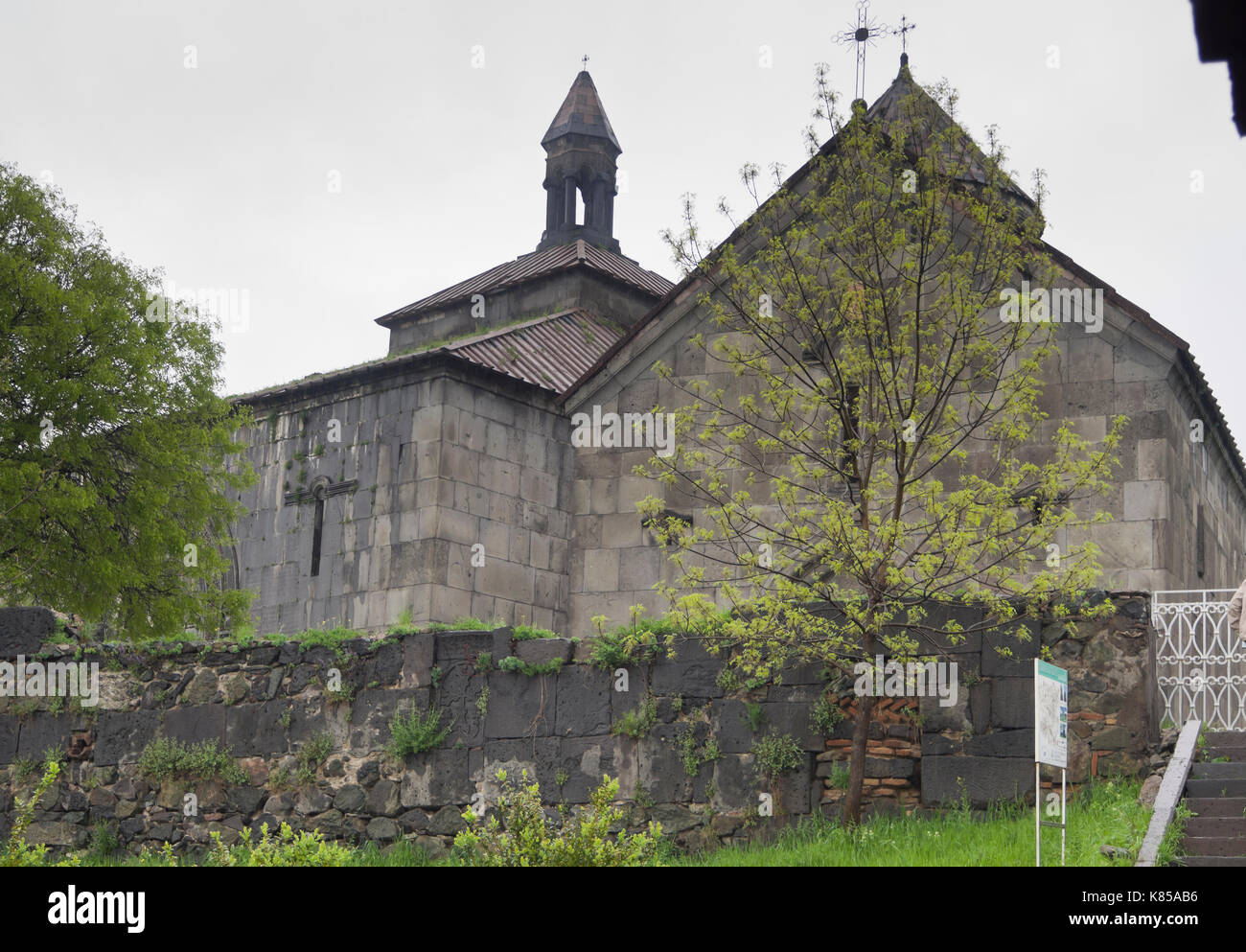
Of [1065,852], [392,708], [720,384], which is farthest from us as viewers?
[720,384]

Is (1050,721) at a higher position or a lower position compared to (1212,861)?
higher

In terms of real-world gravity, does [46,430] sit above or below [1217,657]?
above

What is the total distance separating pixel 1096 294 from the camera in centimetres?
1541

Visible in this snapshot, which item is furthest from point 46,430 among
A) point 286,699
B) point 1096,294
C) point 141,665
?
point 1096,294

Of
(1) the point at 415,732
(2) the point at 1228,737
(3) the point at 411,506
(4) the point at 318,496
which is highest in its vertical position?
(4) the point at 318,496

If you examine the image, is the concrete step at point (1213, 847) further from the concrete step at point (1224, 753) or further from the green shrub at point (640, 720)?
the green shrub at point (640, 720)

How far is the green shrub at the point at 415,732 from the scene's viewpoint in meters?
13.3

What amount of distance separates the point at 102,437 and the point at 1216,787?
15122 millimetres

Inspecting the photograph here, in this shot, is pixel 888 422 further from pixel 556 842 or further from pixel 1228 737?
pixel 556 842

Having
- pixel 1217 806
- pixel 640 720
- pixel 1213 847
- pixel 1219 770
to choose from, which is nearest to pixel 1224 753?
pixel 1219 770

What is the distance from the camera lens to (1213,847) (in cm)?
949

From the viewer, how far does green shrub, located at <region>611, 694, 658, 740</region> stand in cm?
1259
